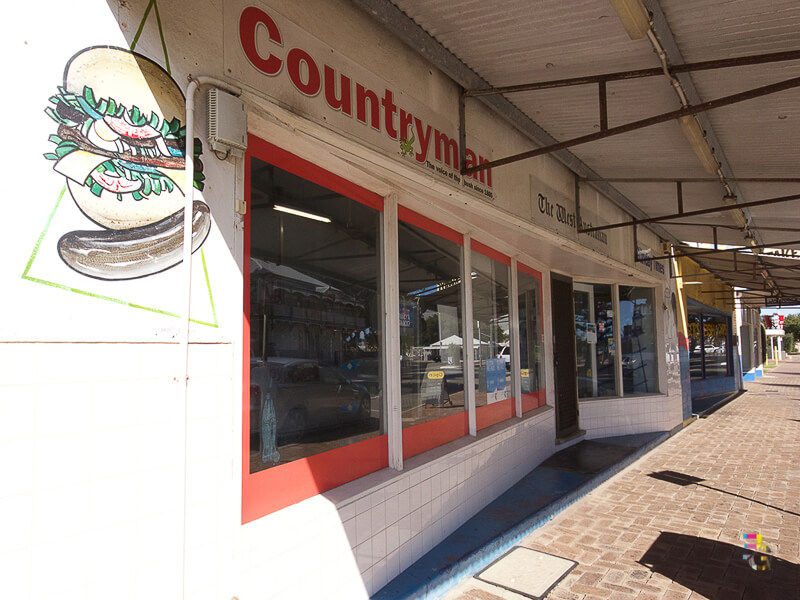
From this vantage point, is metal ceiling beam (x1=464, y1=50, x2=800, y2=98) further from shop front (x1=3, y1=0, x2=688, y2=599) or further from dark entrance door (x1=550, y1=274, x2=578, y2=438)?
dark entrance door (x1=550, y1=274, x2=578, y2=438)

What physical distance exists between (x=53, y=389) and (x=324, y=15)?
2.45 m

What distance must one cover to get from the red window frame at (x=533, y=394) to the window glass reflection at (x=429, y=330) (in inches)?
79.1

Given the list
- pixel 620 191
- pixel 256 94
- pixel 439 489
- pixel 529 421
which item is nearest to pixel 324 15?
pixel 256 94

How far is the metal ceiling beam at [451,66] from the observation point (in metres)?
3.25

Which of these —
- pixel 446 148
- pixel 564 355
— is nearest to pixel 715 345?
pixel 564 355

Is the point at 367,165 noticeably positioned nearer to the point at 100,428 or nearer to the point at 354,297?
the point at 354,297

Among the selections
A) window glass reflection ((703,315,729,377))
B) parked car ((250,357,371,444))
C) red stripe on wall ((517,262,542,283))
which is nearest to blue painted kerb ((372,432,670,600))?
parked car ((250,357,371,444))

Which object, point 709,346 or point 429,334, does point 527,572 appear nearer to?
point 429,334

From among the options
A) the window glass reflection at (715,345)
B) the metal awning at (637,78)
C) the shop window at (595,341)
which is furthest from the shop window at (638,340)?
the window glass reflection at (715,345)

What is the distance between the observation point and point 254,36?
8.53 ft

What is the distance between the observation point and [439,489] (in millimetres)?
4277

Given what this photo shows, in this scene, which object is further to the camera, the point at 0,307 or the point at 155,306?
the point at 155,306

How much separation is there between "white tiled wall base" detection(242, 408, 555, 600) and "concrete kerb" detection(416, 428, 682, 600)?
0.89 ft

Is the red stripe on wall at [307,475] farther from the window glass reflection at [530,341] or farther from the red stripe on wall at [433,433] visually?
the window glass reflection at [530,341]
